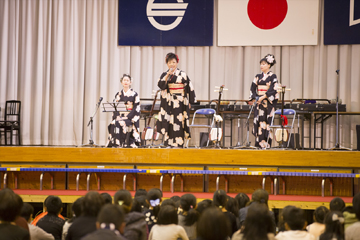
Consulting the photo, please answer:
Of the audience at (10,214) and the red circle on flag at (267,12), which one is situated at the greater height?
the red circle on flag at (267,12)

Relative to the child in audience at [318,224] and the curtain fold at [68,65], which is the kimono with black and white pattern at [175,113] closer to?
the curtain fold at [68,65]

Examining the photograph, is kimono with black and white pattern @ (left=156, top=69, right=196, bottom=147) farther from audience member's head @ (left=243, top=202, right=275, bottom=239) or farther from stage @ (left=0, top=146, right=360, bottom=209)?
audience member's head @ (left=243, top=202, right=275, bottom=239)

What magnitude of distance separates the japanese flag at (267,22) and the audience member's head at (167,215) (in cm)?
695

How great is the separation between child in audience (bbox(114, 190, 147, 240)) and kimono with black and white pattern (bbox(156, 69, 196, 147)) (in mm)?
3717

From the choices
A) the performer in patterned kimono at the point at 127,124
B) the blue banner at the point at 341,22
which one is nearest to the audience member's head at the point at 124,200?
the performer in patterned kimono at the point at 127,124

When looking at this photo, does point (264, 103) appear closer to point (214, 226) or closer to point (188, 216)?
point (188, 216)

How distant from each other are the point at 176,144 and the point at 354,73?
16.1 feet

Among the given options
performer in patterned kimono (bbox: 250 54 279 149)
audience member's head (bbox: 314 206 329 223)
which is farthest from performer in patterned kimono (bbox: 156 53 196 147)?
audience member's head (bbox: 314 206 329 223)

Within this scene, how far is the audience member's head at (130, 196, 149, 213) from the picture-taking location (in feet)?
9.37

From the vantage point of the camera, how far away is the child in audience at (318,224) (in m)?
2.64

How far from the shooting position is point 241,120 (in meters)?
9.07

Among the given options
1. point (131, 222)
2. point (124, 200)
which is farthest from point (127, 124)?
point (131, 222)

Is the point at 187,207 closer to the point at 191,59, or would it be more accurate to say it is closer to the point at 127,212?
the point at 127,212

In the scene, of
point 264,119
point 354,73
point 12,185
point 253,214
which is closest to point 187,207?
point 253,214
